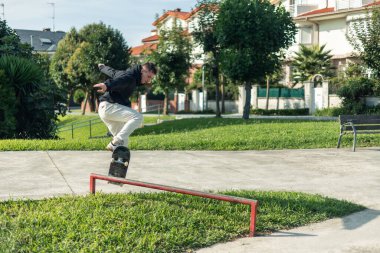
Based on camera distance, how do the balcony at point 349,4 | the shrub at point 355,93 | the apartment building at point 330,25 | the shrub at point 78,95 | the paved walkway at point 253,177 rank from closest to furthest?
the paved walkway at point 253,177, the shrub at point 355,93, the apartment building at point 330,25, the balcony at point 349,4, the shrub at point 78,95

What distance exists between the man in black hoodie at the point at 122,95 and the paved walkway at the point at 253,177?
1065mm

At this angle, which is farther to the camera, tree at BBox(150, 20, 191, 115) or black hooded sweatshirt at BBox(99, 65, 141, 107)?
tree at BBox(150, 20, 191, 115)

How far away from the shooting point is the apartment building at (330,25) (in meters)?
41.2

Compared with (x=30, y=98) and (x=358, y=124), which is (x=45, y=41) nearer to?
(x=30, y=98)

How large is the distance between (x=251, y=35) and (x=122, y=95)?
65.6 ft

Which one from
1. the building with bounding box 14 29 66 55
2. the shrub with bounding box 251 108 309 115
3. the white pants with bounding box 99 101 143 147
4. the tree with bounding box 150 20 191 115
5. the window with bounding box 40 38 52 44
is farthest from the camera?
the window with bounding box 40 38 52 44

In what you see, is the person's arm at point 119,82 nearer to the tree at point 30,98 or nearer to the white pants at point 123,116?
the white pants at point 123,116

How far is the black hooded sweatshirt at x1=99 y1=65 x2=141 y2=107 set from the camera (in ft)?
22.6


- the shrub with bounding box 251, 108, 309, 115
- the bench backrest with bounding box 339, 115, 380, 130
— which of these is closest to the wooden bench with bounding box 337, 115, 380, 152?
the bench backrest with bounding box 339, 115, 380, 130

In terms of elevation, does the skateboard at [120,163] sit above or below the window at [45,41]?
below

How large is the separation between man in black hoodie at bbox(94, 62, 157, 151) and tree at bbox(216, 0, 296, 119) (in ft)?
64.4

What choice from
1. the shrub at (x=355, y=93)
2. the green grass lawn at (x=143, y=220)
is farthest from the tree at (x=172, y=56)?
the green grass lawn at (x=143, y=220)

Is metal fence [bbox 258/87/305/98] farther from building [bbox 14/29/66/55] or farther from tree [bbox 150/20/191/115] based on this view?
building [bbox 14/29/66/55]

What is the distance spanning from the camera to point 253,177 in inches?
368
